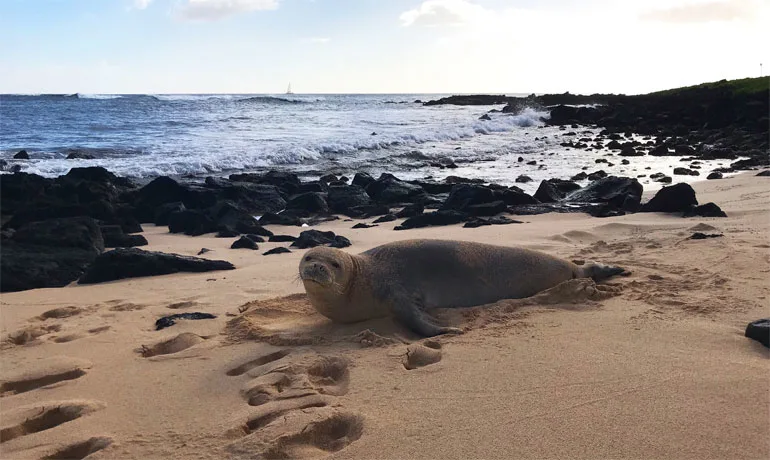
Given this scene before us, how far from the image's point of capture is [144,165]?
61.3 feet

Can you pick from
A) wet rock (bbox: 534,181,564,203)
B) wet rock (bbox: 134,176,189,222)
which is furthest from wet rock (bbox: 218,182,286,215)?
wet rock (bbox: 534,181,564,203)

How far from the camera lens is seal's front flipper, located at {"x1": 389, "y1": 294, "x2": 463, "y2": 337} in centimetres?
434

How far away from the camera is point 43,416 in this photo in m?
3.29

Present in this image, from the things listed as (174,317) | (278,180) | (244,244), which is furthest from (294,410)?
(278,180)

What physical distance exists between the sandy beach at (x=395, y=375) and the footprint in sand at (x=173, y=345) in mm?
13

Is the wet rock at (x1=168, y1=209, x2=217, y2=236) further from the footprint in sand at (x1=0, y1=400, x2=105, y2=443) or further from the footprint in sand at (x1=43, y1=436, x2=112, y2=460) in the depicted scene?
the footprint in sand at (x1=43, y1=436, x2=112, y2=460)

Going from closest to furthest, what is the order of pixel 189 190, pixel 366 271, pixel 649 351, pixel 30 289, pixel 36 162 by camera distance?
pixel 649 351 < pixel 366 271 < pixel 30 289 < pixel 189 190 < pixel 36 162

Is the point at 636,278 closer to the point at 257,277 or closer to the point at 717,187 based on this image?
the point at 257,277

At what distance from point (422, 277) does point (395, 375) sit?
154 centimetres

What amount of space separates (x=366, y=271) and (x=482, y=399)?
1.97m

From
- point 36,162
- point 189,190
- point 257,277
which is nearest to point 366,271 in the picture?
point 257,277

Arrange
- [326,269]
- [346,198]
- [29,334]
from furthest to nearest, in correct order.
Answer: [346,198] → [29,334] → [326,269]

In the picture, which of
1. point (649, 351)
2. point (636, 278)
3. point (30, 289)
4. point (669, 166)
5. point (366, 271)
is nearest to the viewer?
point (649, 351)

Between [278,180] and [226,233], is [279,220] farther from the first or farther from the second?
[278,180]
